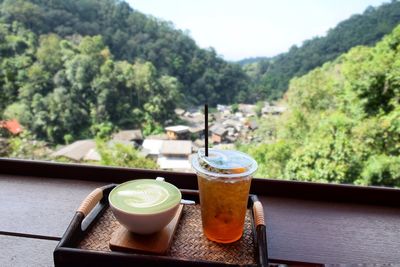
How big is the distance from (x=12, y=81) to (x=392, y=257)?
4504 mm

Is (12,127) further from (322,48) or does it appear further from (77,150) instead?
(322,48)

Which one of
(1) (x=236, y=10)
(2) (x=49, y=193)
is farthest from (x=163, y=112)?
(2) (x=49, y=193)

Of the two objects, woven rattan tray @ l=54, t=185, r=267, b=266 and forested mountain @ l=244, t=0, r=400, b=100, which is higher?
forested mountain @ l=244, t=0, r=400, b=100

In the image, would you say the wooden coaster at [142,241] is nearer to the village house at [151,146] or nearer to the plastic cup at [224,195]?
the plastic cup at [224,195]

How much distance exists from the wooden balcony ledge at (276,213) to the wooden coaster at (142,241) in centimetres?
21

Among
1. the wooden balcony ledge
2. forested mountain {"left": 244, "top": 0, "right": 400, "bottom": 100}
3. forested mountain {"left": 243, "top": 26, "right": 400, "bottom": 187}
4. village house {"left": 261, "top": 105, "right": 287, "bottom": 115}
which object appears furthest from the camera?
village house {"left": 261, "top": 105, "right": 287, "bottom": 115}

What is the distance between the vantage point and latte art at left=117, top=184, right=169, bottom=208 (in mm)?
625

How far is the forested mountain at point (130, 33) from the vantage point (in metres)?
4.15

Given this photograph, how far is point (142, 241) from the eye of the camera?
623mm

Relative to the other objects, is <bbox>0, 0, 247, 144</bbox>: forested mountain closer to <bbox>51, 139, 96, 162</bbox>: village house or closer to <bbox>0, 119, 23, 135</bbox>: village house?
<bbox>0, 119, 23, 135</bbox>: village house

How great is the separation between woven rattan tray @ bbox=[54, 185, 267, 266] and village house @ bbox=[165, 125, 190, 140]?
2217 millimetres

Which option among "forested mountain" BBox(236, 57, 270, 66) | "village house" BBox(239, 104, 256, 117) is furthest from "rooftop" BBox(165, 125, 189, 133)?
"forested mountain" BBox(236, 57, 270, 66)

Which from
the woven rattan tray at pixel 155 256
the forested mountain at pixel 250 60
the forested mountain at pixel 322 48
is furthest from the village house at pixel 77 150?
the woven rattan tray at pixel 155 256

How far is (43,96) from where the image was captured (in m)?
4.43
